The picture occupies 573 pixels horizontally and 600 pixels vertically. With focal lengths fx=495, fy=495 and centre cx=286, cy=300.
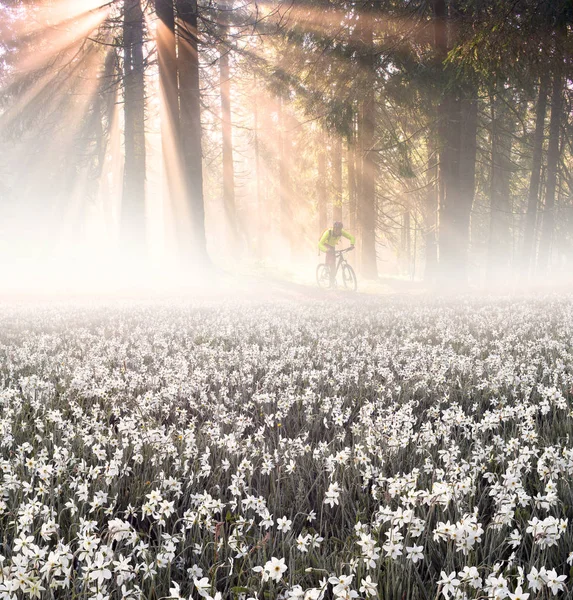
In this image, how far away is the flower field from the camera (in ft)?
4.60

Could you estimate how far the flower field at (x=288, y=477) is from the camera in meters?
1.40

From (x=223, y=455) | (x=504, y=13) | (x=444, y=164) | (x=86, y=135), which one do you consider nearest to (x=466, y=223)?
(x=444, y=164)

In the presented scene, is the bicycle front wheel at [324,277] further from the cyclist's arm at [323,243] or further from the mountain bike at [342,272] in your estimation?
the cyclist's arm at [323,243]

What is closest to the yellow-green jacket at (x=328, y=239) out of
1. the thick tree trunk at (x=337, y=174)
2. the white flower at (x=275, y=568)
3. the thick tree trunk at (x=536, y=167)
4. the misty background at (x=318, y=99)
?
the misty background at (x=318, y=99)

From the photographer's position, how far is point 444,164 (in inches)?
653

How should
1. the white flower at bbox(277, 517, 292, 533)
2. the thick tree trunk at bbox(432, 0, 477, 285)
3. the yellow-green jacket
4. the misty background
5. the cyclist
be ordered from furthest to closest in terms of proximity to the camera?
the cyclist, the yellow-green jacket, the thick tree trunk at bbox(432, 0, 477, 285), the misty background, the white flower at bbox(277, 517, 292, 533)

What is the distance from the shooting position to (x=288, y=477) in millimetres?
2189

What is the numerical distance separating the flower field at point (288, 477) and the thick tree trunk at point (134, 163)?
1484 centimetres

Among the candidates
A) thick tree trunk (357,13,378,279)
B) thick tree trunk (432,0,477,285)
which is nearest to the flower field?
thick tree trunk (432,0,477,285)

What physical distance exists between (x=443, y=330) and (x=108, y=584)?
18.1 feet

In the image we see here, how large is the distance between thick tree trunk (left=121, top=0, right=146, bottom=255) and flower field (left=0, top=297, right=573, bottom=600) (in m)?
14.8

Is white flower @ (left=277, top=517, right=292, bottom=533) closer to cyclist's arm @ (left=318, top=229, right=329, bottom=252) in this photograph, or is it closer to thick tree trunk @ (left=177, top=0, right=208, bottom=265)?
thick tree trunk @ (left=177, top=0, right=208, bottom=265)

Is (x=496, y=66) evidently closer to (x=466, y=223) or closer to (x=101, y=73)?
(x=466, y=223)

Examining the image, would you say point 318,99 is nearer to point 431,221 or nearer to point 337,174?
point 337,174
